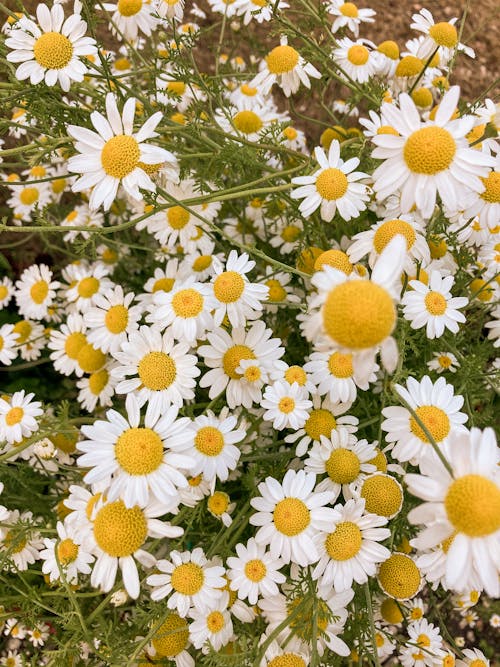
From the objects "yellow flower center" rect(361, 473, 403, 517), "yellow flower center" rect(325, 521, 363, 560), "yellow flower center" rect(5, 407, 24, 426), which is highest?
"yellow flower center" rect(5, 407, 24, 426)

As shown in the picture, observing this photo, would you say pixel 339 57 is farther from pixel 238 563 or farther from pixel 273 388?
pixel 238 563

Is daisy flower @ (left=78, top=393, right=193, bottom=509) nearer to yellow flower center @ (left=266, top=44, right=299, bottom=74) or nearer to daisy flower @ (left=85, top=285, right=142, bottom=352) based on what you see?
daisy flower @ (left=85, top=285, right=142, bottom=352)

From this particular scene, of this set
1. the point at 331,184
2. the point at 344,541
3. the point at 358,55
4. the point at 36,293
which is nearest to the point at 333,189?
the point at 331,184

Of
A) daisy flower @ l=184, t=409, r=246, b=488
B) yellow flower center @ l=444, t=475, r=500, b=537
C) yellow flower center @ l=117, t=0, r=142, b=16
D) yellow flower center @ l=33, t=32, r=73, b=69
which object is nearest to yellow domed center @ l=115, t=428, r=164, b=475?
daisy flower @ l=184, t=409, r=246, b=488

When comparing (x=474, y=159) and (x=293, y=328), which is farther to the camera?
(x=293, y=328)

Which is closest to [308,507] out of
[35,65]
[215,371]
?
[215,371]

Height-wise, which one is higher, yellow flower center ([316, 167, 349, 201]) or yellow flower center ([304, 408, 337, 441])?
yellow flower center ([316, 167, 349, 201])

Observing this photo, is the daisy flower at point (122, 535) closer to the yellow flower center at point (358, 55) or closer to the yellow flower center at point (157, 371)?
the yellow flower center at point (157, 371)

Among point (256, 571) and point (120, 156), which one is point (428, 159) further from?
point (256, 571)
